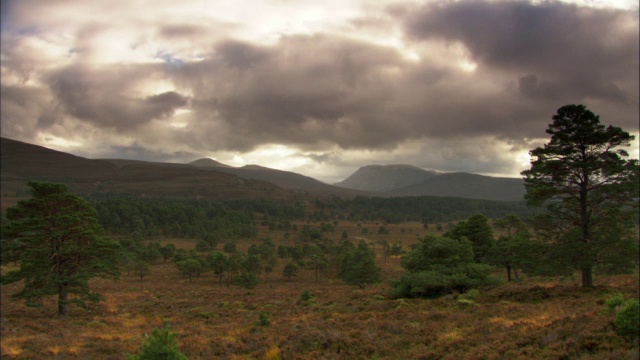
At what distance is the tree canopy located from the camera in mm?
20719

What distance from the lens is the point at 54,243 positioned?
1085 inches

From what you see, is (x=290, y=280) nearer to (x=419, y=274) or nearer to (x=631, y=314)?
(x=419, y=274)

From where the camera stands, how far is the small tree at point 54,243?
2638 centimetres

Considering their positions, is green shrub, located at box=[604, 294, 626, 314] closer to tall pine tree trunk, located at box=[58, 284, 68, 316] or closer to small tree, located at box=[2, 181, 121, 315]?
small tree, located at box=[2, 181, 121, 315]

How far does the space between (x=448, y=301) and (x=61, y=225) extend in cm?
2900

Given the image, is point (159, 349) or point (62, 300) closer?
point (159, 349)

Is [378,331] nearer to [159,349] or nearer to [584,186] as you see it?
[159,349]

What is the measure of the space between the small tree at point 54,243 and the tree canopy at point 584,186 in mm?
32417

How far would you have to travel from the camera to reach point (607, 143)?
21.0 metres

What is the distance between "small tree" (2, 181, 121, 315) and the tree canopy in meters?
32.4

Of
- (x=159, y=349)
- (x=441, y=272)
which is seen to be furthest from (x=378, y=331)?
(x=441, y=272)

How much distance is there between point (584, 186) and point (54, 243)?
3713 cm

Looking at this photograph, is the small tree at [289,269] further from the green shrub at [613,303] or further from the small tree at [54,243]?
the green shrub at [613,303]

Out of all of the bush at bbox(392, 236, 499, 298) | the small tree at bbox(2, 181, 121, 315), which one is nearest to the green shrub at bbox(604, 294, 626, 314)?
the bush at bbox(392, 236, 499, 298)
